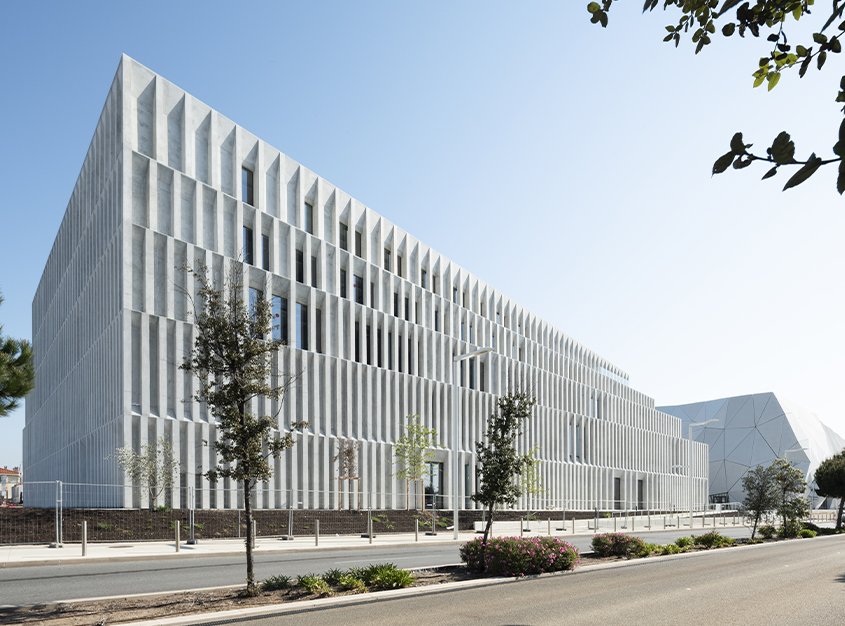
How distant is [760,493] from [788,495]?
5965 mm

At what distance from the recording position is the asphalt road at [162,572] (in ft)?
48.2

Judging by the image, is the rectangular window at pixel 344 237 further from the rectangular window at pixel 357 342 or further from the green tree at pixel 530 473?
the green tree at pixel 530 473

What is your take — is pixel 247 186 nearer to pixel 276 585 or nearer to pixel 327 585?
pixel 276 585

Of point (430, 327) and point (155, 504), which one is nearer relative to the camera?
point (155, 504)

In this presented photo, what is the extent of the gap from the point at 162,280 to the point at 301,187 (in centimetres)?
1040

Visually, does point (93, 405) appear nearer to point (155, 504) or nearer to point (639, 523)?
point (155, 504)

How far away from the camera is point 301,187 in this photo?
42.0 meters

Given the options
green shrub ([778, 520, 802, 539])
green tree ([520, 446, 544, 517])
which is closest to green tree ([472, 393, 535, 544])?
green tree ([520, 446, 544, 517])

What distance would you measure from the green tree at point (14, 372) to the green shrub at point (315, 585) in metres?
13.4

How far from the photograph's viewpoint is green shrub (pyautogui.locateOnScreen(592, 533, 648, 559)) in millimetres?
23000

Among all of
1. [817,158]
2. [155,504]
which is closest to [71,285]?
[155,504]

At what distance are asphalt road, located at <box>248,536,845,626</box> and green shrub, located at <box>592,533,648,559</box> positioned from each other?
2.96 metres

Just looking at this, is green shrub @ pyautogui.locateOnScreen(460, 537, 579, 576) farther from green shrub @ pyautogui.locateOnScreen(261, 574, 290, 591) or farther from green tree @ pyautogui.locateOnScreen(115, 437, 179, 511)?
green tree @ pyautogui.locateOnScreen(115, 437, 179, 511)

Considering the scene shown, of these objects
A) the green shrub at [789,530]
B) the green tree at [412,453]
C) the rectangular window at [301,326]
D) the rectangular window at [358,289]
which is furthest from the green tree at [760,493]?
the rectangular window at [301,326]
